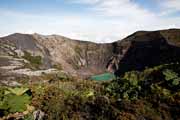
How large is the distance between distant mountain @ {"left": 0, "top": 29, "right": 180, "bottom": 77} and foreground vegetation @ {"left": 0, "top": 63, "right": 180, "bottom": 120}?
8544 cm

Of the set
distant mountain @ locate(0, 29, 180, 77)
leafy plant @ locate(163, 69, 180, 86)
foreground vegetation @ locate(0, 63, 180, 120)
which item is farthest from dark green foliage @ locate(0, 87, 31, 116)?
distant mountain @ locate(0, 29, 180, 77)

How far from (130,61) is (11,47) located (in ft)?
161

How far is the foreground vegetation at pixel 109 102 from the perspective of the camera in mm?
13758

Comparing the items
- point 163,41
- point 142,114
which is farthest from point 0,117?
point 163,41

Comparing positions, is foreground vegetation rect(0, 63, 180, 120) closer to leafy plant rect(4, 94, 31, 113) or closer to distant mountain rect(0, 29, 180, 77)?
leafy plant rect(4, 94, 31, 113)

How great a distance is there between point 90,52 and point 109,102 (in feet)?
412

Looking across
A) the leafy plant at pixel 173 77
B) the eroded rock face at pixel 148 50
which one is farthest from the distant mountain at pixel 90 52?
the leafy plant at pixel 173 77

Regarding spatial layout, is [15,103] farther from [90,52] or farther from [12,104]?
[90,52]

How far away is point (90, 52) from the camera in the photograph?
461 ft

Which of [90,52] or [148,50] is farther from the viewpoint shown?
[90,52]

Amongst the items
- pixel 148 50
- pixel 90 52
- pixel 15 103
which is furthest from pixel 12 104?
pixel 90 52

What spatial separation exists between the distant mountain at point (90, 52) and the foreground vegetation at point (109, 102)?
8544cm

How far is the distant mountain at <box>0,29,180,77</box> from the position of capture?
4380 inches

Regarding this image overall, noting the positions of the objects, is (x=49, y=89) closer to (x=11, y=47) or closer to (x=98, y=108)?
(x=98, y=108)
